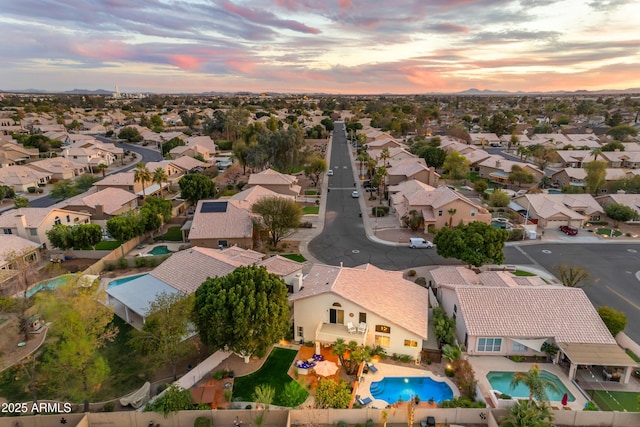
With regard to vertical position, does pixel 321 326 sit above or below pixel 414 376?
above

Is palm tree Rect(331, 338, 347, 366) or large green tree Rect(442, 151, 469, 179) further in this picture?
large green tree Rect(442, 151, 469, 179)

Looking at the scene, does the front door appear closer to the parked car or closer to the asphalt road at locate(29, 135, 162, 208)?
the parked car

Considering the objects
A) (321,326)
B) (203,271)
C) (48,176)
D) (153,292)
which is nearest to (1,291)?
(153,292)

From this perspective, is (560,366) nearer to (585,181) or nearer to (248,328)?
(248,328)

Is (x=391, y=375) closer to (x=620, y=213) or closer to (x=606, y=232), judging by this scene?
(x=606, y=232)


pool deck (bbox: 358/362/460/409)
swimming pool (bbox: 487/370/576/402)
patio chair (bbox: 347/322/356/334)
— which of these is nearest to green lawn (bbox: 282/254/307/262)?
patio chair (bbox: 347/322/356/334)
